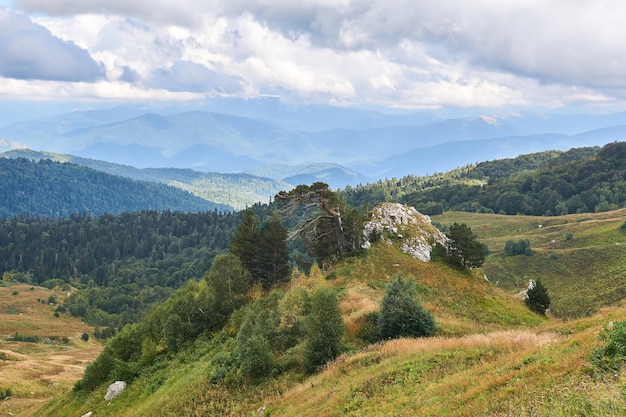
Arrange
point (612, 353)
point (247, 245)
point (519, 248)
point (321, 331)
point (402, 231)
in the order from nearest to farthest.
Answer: point (612, 353) → point (321, 331) → point (402, 231) → point (247, 245) → point (519, 248)

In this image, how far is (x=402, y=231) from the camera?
55.2m

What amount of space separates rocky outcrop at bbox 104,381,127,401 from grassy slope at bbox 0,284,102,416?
24.5m

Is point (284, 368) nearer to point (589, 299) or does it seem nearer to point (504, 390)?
point (504, 390)

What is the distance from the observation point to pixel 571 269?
9638 centimetres

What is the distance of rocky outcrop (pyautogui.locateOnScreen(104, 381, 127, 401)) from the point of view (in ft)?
130

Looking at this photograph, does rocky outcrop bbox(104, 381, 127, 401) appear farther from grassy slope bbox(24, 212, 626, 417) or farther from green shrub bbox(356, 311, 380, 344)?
green shrub bbox(356, 311, 380, 344)

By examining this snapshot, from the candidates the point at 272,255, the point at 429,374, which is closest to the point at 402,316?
the point at 429,374

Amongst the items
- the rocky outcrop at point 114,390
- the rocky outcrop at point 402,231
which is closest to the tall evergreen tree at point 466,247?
the rocky outcrop at point 402,231

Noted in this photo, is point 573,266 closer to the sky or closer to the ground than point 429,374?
closer to the ground

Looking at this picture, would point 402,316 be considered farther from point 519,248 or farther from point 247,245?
point 519,248

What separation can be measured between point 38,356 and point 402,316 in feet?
446

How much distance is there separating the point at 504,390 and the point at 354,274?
31.7 m

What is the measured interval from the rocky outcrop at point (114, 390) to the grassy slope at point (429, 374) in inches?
35.7

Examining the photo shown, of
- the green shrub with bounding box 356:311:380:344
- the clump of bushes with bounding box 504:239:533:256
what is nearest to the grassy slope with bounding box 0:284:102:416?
the green shrub with bounding box 356:311:380:344
